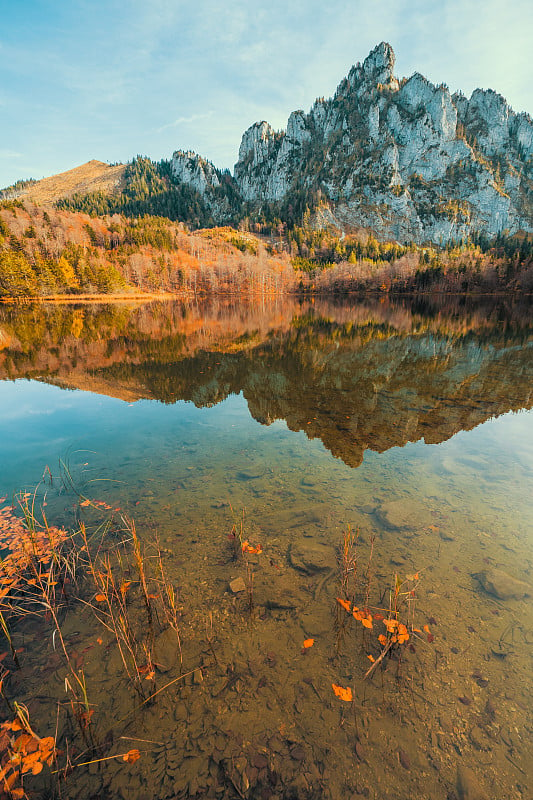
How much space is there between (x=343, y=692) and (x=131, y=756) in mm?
2630

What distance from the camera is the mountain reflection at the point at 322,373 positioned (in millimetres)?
13219

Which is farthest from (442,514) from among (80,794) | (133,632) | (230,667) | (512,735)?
(80,794)

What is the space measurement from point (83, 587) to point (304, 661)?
4.06 metres

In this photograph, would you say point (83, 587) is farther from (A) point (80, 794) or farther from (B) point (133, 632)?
(A) point (80, 794)

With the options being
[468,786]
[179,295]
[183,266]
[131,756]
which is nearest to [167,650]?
[131,756]

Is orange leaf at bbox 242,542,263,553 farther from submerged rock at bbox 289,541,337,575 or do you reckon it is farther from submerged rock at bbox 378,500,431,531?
submerged rock at bbox 378,500,431,531

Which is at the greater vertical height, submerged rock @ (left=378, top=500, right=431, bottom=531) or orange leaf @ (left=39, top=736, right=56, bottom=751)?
orange leaf @ (left=39, top=736, right=56, bottom=751)

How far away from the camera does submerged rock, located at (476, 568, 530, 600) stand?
5.59 metres

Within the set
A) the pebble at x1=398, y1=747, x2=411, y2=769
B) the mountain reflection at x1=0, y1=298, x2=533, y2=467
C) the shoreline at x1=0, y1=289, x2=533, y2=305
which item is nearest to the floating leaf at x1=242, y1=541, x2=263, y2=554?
the pebble at x1=398, y1=747, x2=411, y2=769

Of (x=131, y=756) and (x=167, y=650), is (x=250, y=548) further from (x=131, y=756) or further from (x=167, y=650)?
(x=131, y=756)

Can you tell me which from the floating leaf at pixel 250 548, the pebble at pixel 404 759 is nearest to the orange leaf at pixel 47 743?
the floating leaf at pixel 250 548

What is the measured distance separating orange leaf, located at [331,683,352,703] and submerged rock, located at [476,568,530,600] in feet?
11.1

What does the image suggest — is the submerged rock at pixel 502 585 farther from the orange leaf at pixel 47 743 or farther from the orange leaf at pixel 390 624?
the orange leaf at pixel 47 743

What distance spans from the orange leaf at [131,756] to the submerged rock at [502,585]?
5.97 metres
